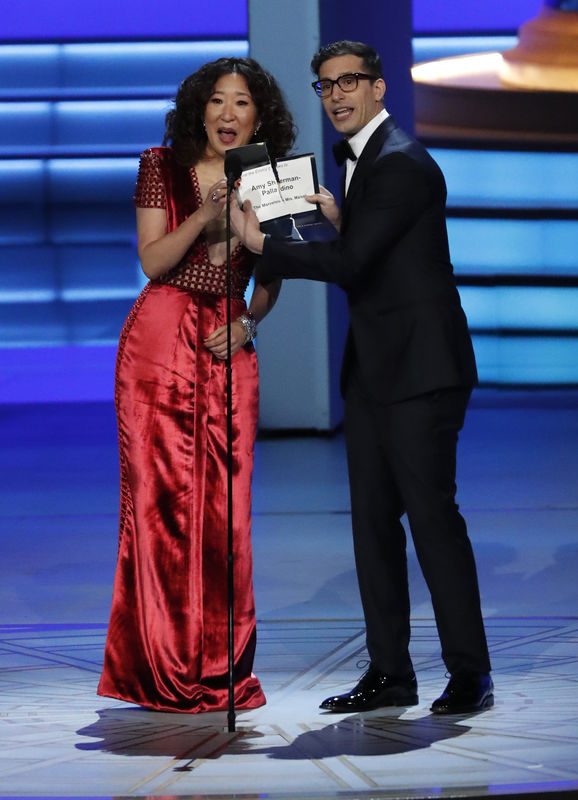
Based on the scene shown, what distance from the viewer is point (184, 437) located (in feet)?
12.4

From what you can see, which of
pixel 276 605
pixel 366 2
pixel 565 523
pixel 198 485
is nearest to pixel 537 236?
pixel 366 2

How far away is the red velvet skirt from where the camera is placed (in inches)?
147

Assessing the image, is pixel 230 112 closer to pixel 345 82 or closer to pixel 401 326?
pixel 345 82

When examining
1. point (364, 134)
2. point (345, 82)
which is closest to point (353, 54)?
point (345, 82)

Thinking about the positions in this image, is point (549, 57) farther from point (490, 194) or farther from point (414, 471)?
point (414, 471)

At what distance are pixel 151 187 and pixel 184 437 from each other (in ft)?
2.16

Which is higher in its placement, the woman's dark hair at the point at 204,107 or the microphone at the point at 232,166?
the woman's dark hair at the point at 204,107

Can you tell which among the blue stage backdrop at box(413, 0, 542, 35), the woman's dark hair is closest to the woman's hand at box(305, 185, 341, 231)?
the woman's dark hair

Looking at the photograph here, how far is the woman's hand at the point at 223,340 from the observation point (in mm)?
3730

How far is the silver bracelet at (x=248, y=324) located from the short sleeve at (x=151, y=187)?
1.17 ft

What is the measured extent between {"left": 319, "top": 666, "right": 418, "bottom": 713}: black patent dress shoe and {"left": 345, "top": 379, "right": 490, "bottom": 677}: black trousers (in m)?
0.03

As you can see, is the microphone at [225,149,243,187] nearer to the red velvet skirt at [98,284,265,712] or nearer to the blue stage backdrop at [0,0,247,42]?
the red velvet skirt at [98,284,265,712]

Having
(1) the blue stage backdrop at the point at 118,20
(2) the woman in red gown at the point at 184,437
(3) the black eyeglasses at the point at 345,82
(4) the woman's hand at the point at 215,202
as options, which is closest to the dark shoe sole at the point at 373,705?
(2) the woman in red gown at the point at 184,437

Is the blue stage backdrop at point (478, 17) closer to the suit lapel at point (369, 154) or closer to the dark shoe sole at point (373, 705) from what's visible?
the suit lapel at point (369, 154)
